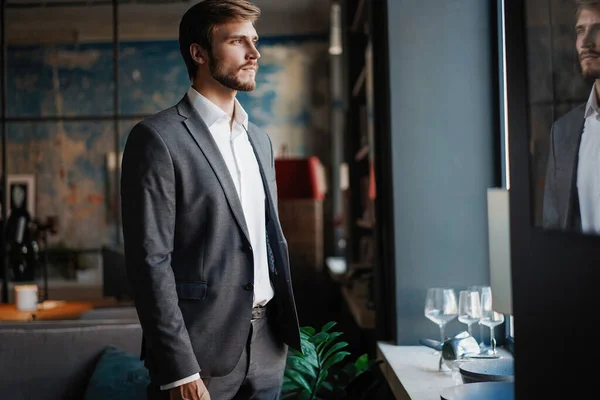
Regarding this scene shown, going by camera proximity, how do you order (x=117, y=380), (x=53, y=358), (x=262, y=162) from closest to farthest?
(x=262, y=162) < (x=117, y=380) < (x=53, y=358)

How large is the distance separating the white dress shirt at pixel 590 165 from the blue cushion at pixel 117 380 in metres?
1.77

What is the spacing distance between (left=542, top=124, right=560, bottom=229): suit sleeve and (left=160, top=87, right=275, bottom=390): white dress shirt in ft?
2.74

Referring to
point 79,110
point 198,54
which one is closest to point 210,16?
point 198,54

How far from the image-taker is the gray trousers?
1.77 meters

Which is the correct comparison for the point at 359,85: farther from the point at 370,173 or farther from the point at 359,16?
the point at 370,173

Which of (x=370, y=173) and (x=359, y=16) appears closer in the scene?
(x=370, y=173)

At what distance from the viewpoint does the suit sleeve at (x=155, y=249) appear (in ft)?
5.36

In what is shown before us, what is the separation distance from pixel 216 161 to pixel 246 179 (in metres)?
0.12

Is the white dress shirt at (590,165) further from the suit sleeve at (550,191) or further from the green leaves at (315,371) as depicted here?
the green leaves at (315,371)

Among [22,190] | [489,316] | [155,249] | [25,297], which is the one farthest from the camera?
[22,190]

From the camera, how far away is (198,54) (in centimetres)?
185

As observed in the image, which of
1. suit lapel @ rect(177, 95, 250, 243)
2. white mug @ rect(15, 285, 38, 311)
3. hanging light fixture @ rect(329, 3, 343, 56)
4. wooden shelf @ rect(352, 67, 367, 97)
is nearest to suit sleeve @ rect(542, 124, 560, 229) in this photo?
suit lapel @ rect(177, 95, 250, 243)

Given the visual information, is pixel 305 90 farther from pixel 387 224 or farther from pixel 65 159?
pixel 387 224

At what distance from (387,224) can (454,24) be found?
0.82 meters
